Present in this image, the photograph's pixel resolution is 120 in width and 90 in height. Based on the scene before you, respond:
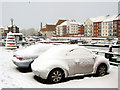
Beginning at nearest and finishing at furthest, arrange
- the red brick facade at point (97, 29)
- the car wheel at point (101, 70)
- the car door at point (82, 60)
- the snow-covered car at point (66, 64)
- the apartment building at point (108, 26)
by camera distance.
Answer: the snow-covered car at point (66, 64), the car door at point (82, 60), the car wheel at point (101, 70), the apartment building at point (108, 26), the red brick facade at point (97, 29)

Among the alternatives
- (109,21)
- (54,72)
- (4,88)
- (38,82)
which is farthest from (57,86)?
(109,21)

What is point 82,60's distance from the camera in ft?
22.5

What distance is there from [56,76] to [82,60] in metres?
1.50

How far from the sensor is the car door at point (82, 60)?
6.75m

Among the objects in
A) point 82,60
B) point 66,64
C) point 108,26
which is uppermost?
point 108,26

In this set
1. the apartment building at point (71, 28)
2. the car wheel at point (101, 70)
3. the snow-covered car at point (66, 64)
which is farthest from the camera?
the apartment building at point (71, 28)

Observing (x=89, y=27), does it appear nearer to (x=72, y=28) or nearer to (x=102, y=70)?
(x=72, y=28)

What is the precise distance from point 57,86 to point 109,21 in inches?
2981

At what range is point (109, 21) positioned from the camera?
248ft

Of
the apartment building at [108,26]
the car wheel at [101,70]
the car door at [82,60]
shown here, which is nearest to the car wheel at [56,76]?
the car door at [82,60]

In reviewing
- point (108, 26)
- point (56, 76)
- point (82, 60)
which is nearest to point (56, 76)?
point (56, 76)

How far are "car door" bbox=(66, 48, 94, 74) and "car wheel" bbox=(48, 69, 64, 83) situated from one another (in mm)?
794

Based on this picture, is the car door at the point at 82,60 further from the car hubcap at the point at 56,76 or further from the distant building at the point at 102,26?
the distant building at the point at 102,26

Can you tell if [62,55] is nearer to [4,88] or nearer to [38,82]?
[38,82]
